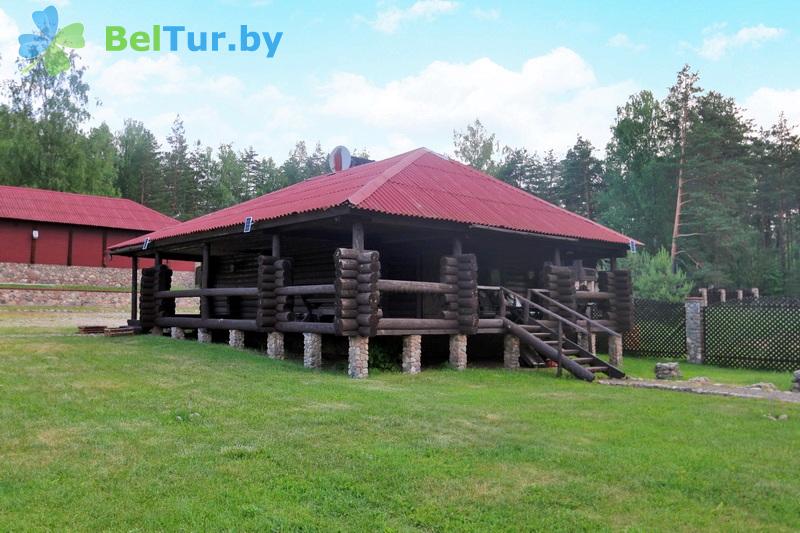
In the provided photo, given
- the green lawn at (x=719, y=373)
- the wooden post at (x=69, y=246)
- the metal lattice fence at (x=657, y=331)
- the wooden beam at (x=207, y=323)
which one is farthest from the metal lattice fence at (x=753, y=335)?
the wooden post at (x=69, y=246)

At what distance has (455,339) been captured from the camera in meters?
11.9

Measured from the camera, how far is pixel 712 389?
9.28m

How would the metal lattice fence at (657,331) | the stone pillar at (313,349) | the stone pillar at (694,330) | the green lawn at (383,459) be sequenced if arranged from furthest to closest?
the metal lattice fence at (657,331) → the stone pillar at (694,330) → the stone pillar at (313,349) → the green lawn at (383,459)

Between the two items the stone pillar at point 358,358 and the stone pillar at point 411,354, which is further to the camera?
the stone pillar at point 411,354

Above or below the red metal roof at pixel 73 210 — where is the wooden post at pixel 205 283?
below

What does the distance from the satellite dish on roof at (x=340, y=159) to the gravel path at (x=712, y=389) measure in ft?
34.4

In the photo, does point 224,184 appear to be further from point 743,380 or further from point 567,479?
point 567,479

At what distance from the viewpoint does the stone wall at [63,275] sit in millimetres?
31344

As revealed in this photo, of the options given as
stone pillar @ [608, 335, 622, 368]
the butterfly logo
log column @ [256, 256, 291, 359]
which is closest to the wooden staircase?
stone pillar @ [608, 335, 622, 368]

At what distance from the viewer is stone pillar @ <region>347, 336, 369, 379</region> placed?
33.5 ft

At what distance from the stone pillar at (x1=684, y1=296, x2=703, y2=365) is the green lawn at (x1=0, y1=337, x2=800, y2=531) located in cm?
749

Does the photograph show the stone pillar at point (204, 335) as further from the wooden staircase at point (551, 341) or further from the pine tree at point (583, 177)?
the pine tree at point (583, 177)

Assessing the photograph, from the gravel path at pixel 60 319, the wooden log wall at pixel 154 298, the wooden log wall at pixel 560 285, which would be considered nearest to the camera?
the wooden log wall at pixel 560 285

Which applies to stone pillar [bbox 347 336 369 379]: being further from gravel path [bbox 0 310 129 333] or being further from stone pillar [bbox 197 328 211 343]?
gravel path [bbox 0 310 129 333]
